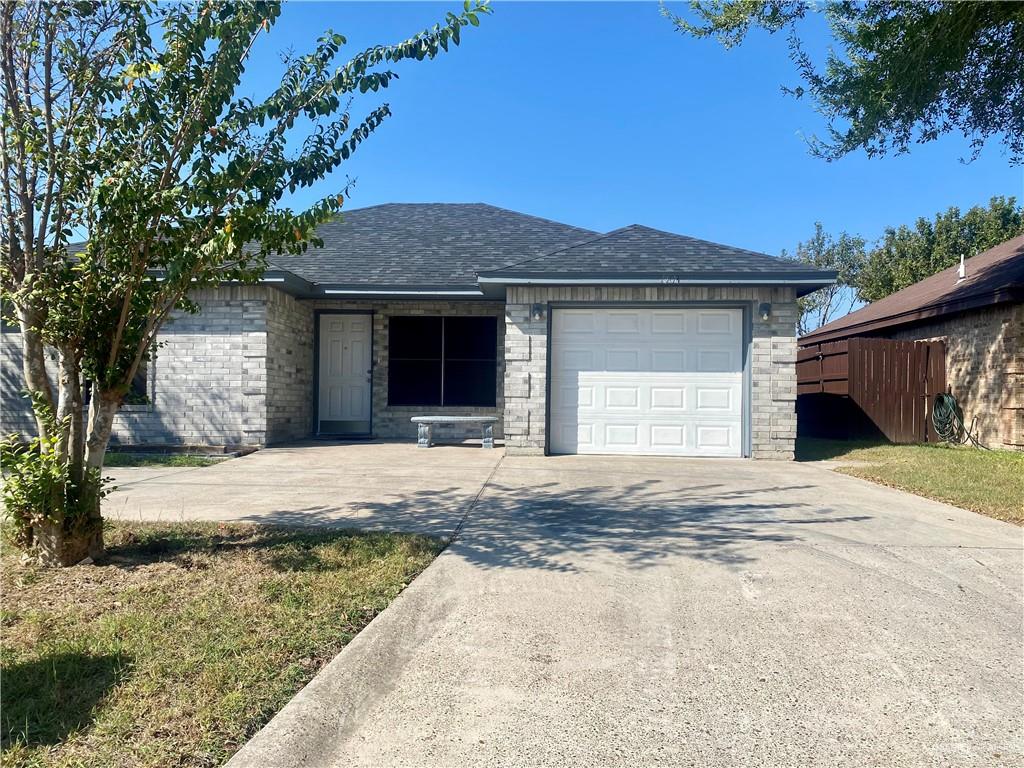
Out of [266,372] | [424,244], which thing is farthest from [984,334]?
[266,372]

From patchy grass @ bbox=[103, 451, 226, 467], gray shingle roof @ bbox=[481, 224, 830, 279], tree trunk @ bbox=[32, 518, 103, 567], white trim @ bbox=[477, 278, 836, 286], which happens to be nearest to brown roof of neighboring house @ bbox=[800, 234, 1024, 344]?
white trim @ bbox=[477, 278, 836, 286]

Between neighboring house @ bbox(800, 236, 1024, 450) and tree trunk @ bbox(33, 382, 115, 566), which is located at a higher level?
neighboring house @ bbox(800, 236, 1024, 450)

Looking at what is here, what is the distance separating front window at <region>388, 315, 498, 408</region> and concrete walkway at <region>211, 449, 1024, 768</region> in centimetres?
758

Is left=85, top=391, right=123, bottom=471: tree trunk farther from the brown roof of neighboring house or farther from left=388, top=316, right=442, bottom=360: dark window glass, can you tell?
the brown roof of neighboring house

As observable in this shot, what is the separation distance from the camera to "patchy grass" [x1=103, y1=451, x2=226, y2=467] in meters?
8.73

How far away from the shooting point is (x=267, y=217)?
12.9ft

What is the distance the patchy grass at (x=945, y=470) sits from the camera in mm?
6465

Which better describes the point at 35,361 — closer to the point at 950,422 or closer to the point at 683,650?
the point at 683,650

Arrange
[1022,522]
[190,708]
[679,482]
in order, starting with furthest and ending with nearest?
[679,482], [1022,522], [190,708]

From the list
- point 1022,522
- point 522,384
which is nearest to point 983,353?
point 1022,522

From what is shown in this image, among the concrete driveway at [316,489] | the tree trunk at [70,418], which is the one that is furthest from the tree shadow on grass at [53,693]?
the concrete driveway at [316,489]

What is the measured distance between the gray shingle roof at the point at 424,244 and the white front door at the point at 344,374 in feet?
4.05

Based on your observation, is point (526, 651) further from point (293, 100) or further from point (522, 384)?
point (522, 384)

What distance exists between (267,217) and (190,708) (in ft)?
9.54
